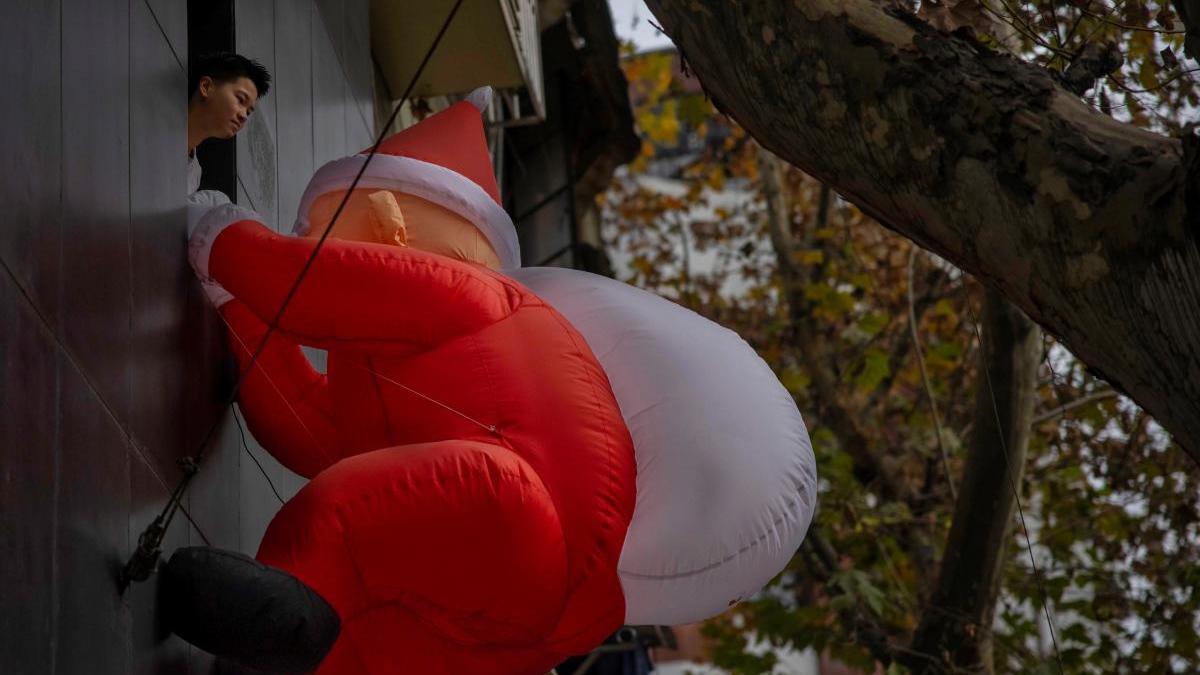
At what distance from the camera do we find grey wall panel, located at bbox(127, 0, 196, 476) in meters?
3.65

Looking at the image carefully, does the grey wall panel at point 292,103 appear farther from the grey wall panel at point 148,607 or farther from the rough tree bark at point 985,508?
the rough tree bark at point 985,508

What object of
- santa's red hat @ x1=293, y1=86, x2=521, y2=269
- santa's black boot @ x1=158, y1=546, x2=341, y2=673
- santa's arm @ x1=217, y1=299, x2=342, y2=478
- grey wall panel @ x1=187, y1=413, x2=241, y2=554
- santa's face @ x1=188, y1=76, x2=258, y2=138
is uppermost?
santa's face @ x1=188, y1=76, x2=258, y2=138

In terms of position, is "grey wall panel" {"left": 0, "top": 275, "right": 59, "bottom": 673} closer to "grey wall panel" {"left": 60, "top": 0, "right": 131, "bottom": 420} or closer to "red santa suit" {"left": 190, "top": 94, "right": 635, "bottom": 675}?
"grey wall panel" {"left": 60, "top": 0, "right": 131, "bottom": 420}

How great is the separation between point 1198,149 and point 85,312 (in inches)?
79.3

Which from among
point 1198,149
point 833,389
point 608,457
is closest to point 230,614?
point 608,457

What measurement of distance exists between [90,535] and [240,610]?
480mm

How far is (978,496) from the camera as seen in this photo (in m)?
7.84

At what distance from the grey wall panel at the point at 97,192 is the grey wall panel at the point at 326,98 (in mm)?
2667

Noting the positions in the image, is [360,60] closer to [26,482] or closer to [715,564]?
[715,564]

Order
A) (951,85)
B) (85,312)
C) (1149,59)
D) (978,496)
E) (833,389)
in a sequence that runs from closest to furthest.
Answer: (951,85) < (85,312) < (1149,59) < (978,496) < (833,389)

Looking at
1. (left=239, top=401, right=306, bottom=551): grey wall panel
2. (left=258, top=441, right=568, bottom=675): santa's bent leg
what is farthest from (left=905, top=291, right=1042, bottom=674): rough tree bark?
(left=258, top=441, right=568, bottom=675): santa's bent leg

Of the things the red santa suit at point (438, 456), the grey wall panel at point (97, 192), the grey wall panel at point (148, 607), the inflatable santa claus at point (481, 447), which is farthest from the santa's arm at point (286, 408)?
the grey wall panel at point (97, 192)

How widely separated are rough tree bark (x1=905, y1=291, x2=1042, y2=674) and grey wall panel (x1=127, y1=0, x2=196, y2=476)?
4.34m

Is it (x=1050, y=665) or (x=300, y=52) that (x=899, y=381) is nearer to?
(x=1050, y=665)
